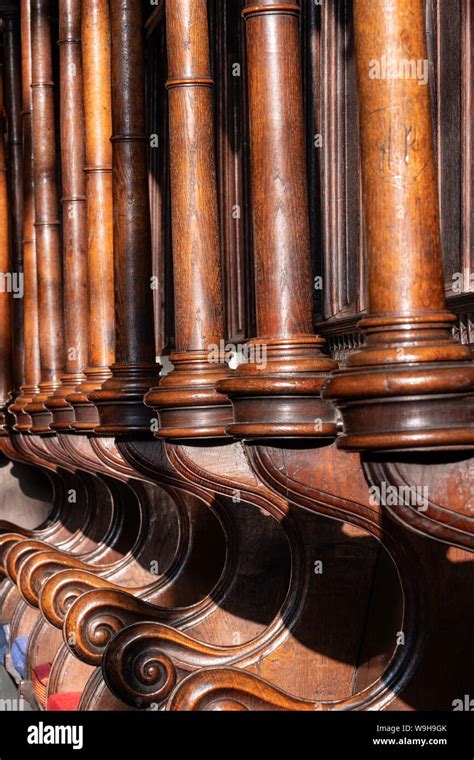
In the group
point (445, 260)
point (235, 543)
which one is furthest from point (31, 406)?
point (445, 260)

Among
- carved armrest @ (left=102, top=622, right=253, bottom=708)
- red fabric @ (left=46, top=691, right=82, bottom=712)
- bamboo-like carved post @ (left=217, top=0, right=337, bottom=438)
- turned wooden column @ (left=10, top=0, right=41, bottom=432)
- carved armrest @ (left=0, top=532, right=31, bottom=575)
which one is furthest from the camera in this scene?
turned wooden column @ (left=10, top=0, right=41, bottom=432)

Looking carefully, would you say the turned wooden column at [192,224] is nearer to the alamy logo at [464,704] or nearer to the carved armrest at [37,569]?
the alamy logo at [464,704]

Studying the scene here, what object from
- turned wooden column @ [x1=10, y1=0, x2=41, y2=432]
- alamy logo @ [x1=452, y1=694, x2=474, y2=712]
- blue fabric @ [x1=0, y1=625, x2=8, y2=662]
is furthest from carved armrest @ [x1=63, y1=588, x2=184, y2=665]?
turned wooden column @ [x1=10, y1=0, x2=41, y2=432]

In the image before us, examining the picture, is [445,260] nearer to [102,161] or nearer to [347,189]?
[347,189]

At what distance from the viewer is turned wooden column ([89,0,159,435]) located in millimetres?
4578

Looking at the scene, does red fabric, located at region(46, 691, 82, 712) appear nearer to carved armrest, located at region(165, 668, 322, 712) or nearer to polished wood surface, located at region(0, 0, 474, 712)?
polished wood surface, located at region(0, 0, 474, 712)

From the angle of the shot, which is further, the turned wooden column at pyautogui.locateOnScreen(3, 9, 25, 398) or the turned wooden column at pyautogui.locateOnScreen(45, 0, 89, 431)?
the turned wooden column at pyautogui.locateOnScreen(3, 9, 25, 398)

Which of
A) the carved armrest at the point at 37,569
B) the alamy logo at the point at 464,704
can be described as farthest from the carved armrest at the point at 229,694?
the carved armrest at the point at 37,569

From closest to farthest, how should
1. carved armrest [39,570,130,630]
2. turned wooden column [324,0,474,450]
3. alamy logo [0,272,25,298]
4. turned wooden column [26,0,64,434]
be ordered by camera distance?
1. turned wooden column [324,0,474,450]
2. carved armrest [39,570,130,630]
3. turned wooden column [26,0,64,434]
4. alamy logo [0,272,25,298]

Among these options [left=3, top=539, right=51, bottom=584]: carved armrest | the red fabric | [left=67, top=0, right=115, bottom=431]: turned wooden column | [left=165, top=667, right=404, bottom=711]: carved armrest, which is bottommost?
the red fabric

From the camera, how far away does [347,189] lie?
421cm

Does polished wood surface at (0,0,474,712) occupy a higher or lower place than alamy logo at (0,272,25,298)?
lower
